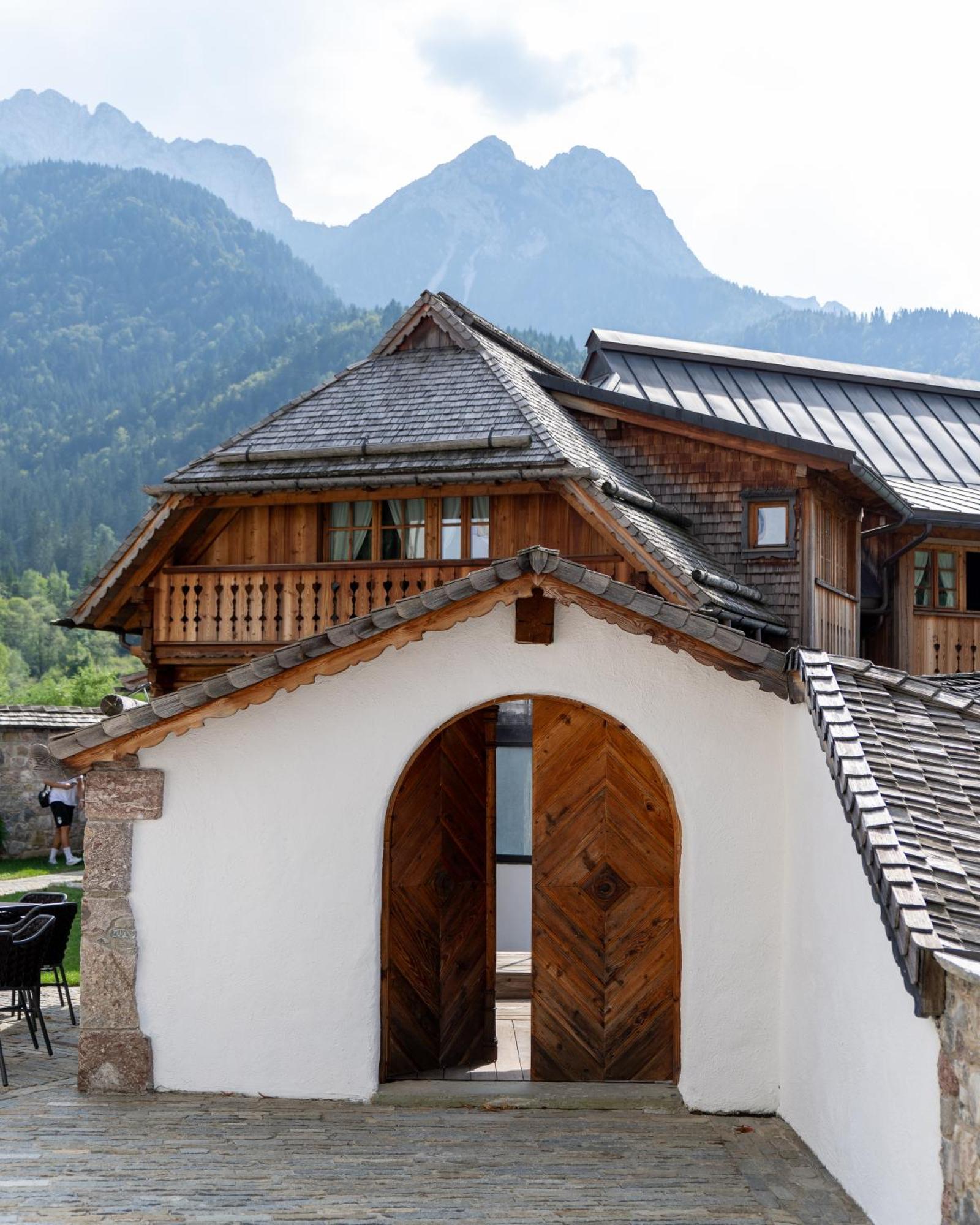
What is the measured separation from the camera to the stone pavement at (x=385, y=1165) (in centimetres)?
620

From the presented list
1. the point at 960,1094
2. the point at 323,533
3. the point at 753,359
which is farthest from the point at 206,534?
the point at 960,1094

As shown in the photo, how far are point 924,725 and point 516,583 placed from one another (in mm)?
2313

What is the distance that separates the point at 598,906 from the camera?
876cm

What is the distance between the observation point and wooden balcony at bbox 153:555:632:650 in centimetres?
1571

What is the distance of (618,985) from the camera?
8695 mm

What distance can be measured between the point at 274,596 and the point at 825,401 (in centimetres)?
1070

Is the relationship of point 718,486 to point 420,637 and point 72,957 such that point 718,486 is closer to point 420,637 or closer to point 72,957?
point 72,957

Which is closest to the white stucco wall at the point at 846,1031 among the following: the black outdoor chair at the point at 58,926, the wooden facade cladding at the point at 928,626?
the black outdoor chair at the point at 58,926

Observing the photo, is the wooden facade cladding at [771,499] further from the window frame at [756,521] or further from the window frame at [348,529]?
the window frame at [348,529]

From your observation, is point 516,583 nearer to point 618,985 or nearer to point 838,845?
point 838,845

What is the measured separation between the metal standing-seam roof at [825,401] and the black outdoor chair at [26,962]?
13078mm

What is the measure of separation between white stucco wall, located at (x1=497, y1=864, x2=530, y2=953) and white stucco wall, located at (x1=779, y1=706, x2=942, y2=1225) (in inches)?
190

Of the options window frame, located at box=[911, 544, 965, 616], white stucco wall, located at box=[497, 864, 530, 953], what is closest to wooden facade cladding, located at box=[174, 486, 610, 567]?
white stucco wall, located at box=[497, 864, 530, 953]

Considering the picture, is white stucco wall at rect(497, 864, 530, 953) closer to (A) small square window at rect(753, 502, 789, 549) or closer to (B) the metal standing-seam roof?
(A) small square window at rect(753, 502, 789, 549)
